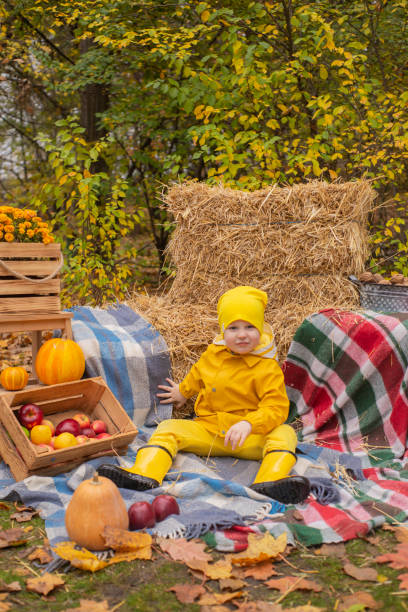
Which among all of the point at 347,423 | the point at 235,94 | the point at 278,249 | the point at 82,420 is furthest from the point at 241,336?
the point at 235,94

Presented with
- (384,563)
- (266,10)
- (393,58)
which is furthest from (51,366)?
(393,58)

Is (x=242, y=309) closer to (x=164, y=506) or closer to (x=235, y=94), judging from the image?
(x=164, y=506)

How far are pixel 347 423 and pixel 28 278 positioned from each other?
7.66 feet

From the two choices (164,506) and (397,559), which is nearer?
(397,559)

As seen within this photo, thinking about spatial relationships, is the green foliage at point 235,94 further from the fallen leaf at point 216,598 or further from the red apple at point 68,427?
the fallen leaf at point 216,598

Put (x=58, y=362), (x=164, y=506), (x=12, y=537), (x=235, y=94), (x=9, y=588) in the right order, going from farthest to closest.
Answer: (x=235, y=94)
(x=58, y=362)
(x=164, y=506)
(x=12, y=537)
(x=9, y=588)

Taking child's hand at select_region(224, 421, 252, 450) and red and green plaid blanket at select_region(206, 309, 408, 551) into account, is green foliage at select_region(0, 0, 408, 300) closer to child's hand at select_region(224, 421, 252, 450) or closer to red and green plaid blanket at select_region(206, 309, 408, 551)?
red and green plaid blanket at select_region(206, 309, 408, 551)

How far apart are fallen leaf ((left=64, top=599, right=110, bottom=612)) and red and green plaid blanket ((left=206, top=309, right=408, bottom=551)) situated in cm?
62

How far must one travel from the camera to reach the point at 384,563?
237cm

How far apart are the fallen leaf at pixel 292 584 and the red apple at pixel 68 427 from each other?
5.60ft

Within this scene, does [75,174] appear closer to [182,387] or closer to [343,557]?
[182,387]

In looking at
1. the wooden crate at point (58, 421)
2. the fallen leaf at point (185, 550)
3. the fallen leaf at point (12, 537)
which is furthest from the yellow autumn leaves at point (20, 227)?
the fallen leaf at point (185, 550)

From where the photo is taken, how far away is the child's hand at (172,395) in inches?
158

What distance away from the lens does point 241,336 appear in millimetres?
3543
